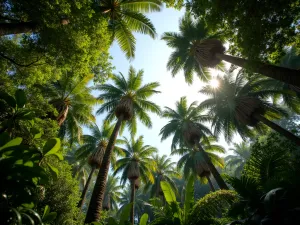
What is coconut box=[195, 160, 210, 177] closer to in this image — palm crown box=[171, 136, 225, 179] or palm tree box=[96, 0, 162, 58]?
palm crown box=[171, 136, 225, 179]

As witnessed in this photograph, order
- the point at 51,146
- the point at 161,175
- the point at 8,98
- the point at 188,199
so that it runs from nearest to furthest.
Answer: the point at 51,146 → the point at 8,98 → the point at 188,199 → the point at 161,175

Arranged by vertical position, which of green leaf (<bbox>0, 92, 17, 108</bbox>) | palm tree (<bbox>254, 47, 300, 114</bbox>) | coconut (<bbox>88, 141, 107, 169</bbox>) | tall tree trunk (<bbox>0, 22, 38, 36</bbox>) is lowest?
green leaf (<bbox>0, 92, 17, 108</bbox>)

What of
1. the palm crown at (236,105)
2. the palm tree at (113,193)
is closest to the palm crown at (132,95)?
the palm crown at (236,105)

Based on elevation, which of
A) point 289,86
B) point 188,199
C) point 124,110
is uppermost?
point 289,86

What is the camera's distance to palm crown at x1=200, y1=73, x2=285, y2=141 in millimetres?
14859

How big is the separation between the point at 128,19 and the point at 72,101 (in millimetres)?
7293

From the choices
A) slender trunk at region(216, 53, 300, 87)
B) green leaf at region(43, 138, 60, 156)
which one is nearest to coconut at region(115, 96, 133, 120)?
slender trunk at region(216, 53, 300, 87)

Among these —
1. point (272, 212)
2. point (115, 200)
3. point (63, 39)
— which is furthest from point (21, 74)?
point (115, 200)

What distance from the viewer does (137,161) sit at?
75.7 feet

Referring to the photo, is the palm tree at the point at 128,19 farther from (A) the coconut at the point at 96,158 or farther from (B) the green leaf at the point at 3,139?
(A) the coconut at the point at 96,158

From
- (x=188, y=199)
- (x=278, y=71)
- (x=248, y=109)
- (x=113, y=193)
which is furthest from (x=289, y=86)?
(x=113, y=193)

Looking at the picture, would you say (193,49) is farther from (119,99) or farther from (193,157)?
(193,157)

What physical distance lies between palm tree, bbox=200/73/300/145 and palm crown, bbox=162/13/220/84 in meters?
2.77

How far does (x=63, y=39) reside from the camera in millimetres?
6609
